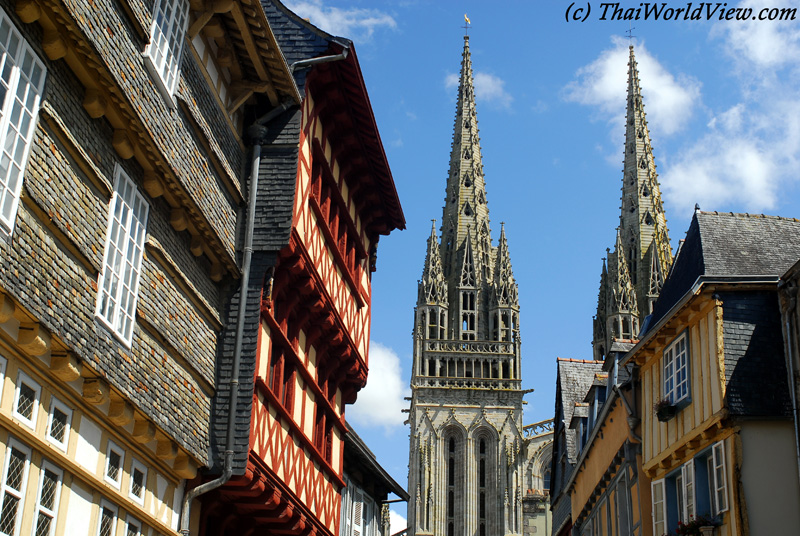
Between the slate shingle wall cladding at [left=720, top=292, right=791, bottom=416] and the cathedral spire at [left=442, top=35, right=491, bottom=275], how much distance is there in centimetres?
6719

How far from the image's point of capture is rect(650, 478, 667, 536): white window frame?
15070 millimetres

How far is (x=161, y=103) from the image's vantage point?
11.5 meters

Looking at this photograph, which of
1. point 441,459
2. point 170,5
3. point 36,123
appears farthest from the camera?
point 441,459

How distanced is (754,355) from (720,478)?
5.23 ft

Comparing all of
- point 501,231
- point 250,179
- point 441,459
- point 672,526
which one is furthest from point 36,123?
point 501,231

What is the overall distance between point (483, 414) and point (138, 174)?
63521 mm

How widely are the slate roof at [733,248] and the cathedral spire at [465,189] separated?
64.1 meters

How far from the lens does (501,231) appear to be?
83.8 m

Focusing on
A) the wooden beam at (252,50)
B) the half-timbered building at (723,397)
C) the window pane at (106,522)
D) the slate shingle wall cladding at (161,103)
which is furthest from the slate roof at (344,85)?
the window pane at (106,522)

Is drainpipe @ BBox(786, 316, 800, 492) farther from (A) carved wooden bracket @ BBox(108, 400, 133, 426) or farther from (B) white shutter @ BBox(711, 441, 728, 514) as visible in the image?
(A) carved wooden bracket @ BBox(108, 400, 133, 426)

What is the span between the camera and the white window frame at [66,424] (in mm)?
9391

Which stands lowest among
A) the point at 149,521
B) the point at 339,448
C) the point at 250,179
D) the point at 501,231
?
the point at 149,521

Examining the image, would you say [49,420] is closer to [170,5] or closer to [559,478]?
[170,5]

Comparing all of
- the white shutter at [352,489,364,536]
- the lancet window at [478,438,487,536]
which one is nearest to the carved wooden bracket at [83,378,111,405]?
the white shutter at [352,489,364,536]
